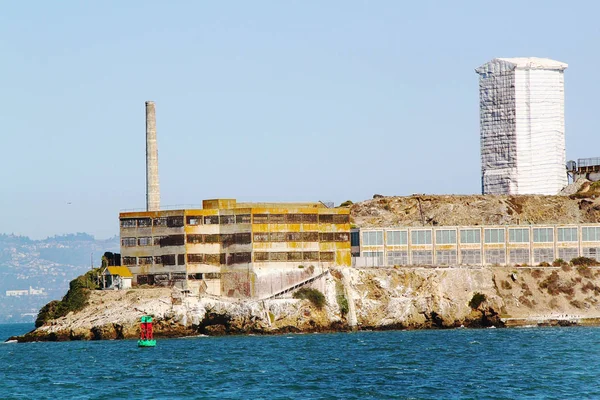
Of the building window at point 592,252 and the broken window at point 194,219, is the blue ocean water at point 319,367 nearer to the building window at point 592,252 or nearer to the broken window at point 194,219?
the broken window at point 194,219

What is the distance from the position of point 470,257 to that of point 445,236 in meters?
4.22

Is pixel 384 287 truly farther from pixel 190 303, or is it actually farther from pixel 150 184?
pixel 150 184

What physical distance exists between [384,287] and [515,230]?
23419 millimetres

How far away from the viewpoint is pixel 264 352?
116 m

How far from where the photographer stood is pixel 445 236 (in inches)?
6462

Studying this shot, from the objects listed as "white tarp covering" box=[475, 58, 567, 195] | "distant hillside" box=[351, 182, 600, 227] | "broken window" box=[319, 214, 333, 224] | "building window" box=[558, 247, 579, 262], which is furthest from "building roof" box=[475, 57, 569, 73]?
"broken window" box=[319, 214, 333, 224]

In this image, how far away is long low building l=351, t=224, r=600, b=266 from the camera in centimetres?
16250

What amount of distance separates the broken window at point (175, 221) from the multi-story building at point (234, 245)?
4.8 inches

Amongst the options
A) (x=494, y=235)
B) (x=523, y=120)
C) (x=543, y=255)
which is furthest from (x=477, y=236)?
(x=523, y=120)

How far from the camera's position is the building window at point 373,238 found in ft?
532

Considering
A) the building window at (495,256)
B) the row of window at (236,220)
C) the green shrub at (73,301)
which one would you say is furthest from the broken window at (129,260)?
the building window at (495,256)

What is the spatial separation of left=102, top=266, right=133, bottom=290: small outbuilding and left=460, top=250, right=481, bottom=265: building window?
140 ft

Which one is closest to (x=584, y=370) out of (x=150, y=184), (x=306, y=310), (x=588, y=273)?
(x=306, y=310)

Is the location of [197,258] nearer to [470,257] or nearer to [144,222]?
[144,222]
